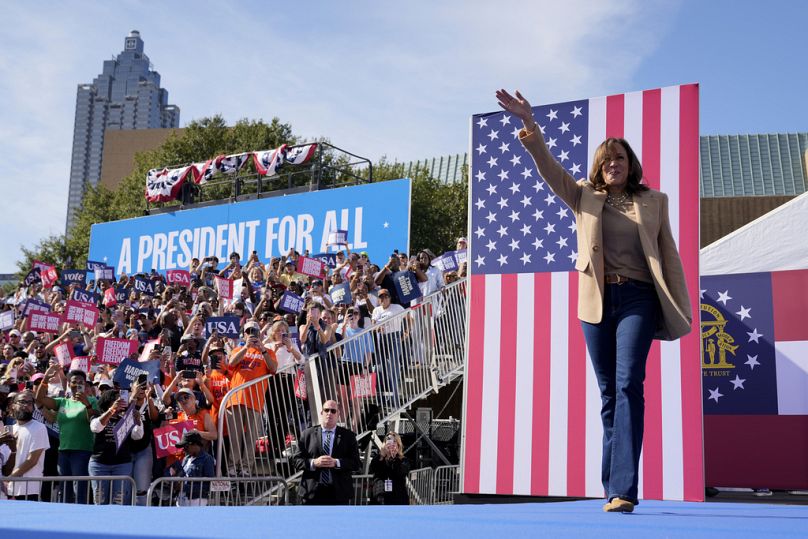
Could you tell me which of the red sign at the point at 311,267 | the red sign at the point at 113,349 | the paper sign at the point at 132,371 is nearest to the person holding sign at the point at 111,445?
the paper sign at the point at 132,371

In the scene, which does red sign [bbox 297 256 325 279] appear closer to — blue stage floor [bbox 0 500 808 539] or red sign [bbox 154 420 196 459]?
red sign [bbox 154 420 196 459]

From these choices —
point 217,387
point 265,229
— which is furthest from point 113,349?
point 265,229

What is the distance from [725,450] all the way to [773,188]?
39782mm

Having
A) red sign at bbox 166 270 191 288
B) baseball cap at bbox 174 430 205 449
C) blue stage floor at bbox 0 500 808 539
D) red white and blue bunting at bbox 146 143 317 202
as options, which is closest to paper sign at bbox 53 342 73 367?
baseball cap at bbox 174 430 205 449

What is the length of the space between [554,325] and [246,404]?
13.2 feet

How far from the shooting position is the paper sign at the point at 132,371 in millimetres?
9797

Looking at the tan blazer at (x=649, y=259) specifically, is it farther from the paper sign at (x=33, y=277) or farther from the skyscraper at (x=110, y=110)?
the skyscraper at (x=110, y=110)

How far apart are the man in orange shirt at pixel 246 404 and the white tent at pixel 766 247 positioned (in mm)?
4790

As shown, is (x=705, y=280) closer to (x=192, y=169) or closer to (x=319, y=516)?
(x=319, y=516)

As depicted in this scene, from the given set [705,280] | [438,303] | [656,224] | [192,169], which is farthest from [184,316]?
[192,169]

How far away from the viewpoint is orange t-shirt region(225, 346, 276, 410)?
9453mm

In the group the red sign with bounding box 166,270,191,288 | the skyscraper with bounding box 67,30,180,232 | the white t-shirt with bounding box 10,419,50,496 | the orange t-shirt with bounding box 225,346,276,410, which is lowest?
the white t-shirt with bounding box 10,419,50,496

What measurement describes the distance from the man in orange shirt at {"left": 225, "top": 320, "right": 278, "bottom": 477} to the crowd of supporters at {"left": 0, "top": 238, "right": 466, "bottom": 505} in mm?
14

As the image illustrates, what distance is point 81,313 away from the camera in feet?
A: 48.7
